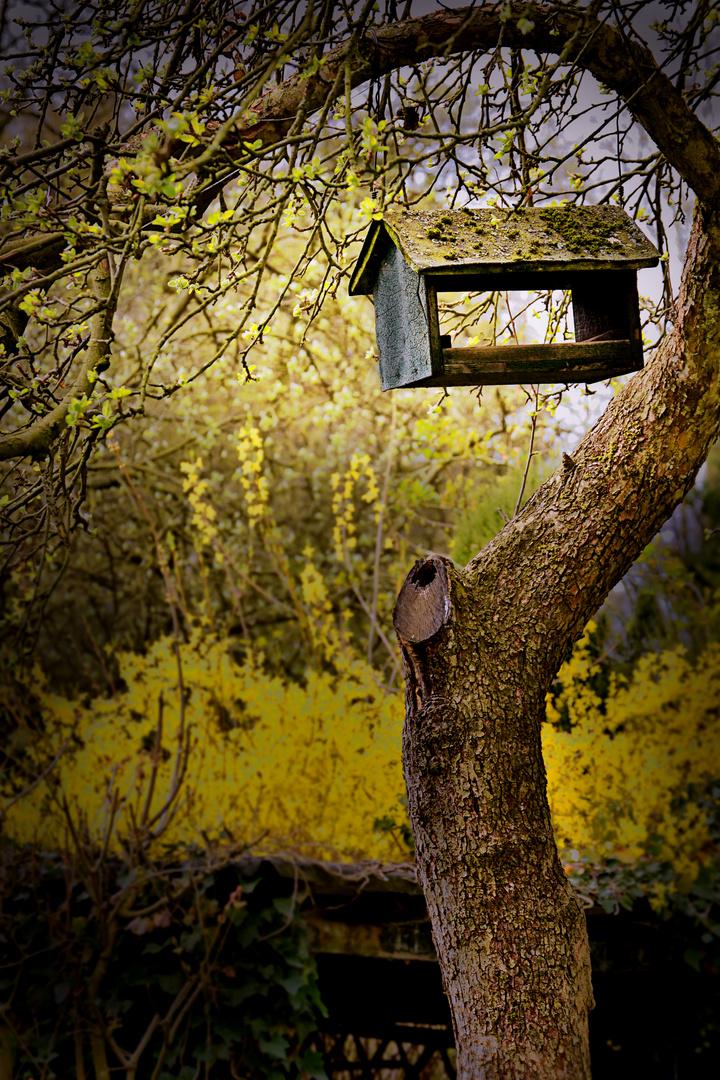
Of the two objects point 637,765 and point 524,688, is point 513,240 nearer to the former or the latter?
point 524,688

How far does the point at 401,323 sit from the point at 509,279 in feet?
0.75

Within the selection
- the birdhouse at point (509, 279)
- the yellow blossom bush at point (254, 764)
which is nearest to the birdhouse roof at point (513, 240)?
the birdhouse at point (509, 279)

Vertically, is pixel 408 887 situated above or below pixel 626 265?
below

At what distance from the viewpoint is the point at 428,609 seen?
67.7 inches

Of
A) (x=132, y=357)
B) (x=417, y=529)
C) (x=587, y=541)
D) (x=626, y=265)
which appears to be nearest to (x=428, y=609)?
(x=587, y=541)

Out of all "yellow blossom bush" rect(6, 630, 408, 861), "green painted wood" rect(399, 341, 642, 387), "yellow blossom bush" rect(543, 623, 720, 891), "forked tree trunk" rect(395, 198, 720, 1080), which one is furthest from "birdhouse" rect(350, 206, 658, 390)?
"yellow blossom bush" rect(6, 630, 408, 861)

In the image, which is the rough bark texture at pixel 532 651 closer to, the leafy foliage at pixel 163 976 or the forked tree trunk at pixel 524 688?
the forked tree trunk at pixel 524 688

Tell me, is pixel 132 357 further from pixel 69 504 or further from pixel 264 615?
pixel 69 504

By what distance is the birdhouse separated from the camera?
163 centimetres

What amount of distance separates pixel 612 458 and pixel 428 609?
514mm

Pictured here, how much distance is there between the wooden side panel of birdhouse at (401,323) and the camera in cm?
164

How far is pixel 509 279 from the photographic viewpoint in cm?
171

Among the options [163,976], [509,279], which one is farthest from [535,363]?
[163,976]

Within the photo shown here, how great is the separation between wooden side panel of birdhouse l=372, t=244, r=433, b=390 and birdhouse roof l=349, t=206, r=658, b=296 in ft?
0.15
